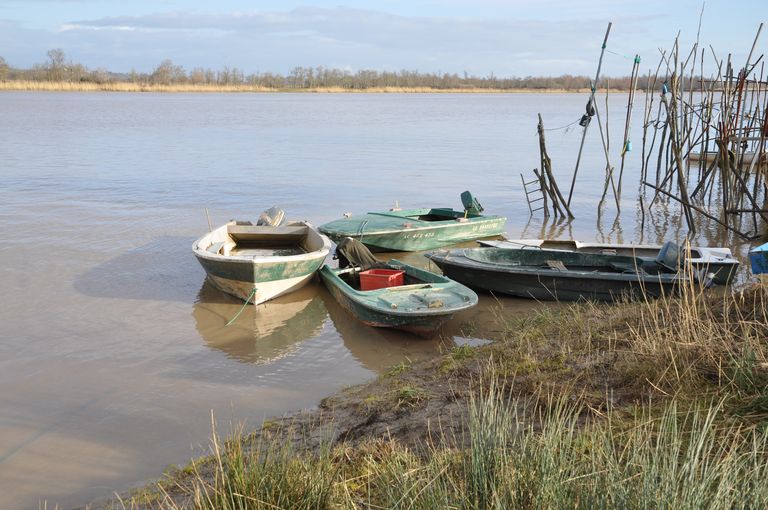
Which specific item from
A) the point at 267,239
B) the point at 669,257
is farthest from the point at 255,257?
the point at 669,257

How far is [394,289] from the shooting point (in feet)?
27.8

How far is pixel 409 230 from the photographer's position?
12008 millimetres

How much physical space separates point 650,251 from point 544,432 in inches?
309

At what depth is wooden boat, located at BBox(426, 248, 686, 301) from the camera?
8891 millimetres

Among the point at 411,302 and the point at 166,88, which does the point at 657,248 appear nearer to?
the point at 411,302

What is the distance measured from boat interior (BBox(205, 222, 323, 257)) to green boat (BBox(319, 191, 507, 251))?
44cm

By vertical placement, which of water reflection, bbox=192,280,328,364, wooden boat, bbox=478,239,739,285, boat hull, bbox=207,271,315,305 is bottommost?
water reflection, bbox=192,280,328,364

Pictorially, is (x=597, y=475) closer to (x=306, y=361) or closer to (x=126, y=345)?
(x=306, y=361)

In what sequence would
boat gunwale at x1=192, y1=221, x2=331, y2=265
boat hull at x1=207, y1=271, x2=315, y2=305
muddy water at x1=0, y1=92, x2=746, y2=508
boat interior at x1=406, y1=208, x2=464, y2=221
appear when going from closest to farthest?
muddy water at x1=0, y1=92, x2=746, y2=508 < boat gunwale at x1=192, y1=221, x2=331, y2=265 < boat hull at x1=207, y1=271, x2=315, y2=305 < boat interior at x1=406, y1=208, x2=464, y2=221

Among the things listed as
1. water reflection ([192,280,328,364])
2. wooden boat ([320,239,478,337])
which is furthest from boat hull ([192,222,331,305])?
wooden boat ([320,239,478,337])

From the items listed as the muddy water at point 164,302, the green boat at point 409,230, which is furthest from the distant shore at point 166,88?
the green boat at point 409,230

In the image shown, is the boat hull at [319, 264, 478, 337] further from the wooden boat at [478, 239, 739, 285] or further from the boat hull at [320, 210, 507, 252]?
the boat hull at [320, 210, 507, 252]

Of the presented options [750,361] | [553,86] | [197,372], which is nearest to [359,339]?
[197,372]

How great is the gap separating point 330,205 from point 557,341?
11549mm
